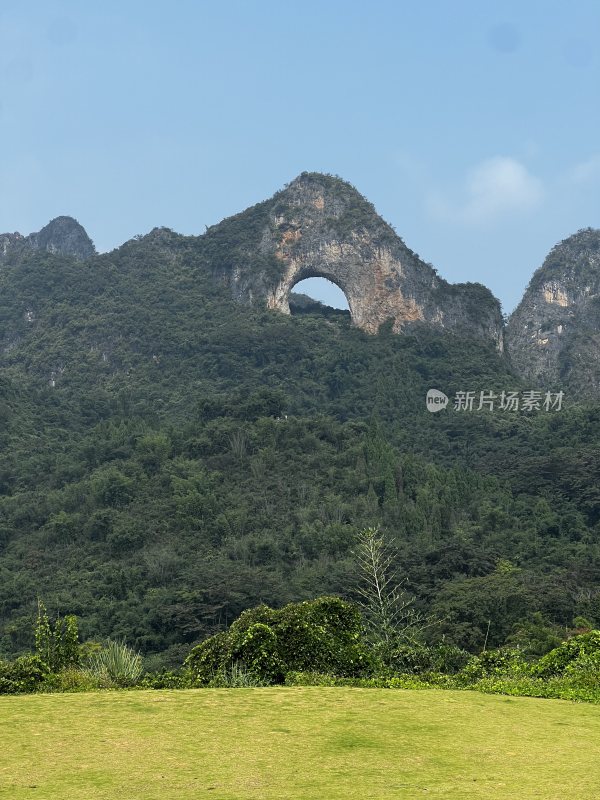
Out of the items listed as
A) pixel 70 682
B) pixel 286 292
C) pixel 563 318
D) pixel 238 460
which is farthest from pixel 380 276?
pixel 70 682

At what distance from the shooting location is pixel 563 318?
8588 centimetres

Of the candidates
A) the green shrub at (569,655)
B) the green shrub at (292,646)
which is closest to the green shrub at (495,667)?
the green shrub at (569,655)

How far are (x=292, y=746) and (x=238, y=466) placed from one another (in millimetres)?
41611

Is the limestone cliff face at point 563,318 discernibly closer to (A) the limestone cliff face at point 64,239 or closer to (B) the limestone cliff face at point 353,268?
(B) the limestone cliff face at point 353,268

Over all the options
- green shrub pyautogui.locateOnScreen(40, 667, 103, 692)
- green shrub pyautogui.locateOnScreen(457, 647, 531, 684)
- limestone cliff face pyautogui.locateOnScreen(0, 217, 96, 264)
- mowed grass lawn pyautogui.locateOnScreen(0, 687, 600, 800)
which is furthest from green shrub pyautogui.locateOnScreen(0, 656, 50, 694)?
limestone cliff face pyautogui.locateOnScreen(0, 217, 96, 264)

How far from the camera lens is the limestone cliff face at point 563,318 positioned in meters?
83.7

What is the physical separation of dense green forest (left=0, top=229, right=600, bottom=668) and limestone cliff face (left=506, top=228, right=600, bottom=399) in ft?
17.5

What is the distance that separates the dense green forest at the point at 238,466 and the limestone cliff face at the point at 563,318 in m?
5.33

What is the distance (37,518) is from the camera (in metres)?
45.0

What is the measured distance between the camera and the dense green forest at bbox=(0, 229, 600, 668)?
32.8m

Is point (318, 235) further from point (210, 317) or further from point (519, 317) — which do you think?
point (519, 317)

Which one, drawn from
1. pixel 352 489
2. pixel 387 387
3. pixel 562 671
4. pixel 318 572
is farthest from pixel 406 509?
pixel 562 671

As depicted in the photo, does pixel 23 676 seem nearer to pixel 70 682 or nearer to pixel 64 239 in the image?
pixel 70 682

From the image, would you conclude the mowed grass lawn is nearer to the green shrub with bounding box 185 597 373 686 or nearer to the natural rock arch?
the green shrub with bounding box 185 597 373 686
